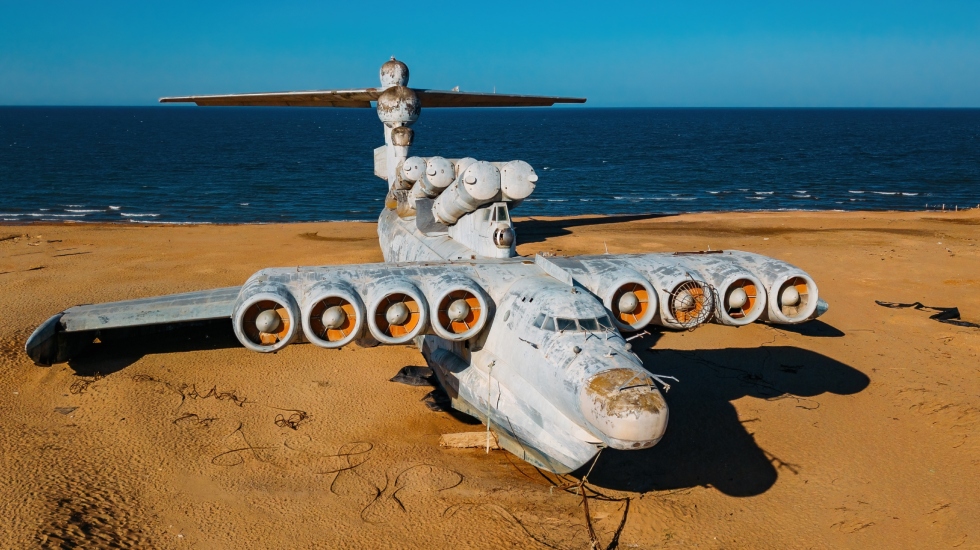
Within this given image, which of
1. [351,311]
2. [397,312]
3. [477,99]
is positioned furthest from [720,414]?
[477,99]

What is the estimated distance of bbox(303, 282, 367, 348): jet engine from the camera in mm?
11078

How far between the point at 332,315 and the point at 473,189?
5299 millimetres

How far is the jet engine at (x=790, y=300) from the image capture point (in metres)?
12.4

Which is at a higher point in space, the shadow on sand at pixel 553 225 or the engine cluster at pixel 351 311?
the engine cluster at pixel 351 311

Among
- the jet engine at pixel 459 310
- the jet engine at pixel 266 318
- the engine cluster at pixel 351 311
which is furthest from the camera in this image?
the jet engine at pixel 459 310

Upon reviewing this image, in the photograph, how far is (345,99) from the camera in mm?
24312

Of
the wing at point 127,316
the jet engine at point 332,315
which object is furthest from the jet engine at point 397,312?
the wing at point 127,316

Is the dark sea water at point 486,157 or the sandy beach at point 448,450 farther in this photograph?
the dark sea water at point 486,157

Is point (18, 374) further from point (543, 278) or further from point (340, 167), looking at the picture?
point (340, 167)

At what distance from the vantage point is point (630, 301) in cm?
1205

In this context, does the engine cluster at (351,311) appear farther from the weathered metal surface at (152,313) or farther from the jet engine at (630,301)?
the weathered metal surface at (152,313)

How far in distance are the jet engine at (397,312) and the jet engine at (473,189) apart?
4.22 meters

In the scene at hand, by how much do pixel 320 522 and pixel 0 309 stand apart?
14.6m

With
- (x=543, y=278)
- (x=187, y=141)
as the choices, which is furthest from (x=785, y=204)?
(x=187, y=141)
